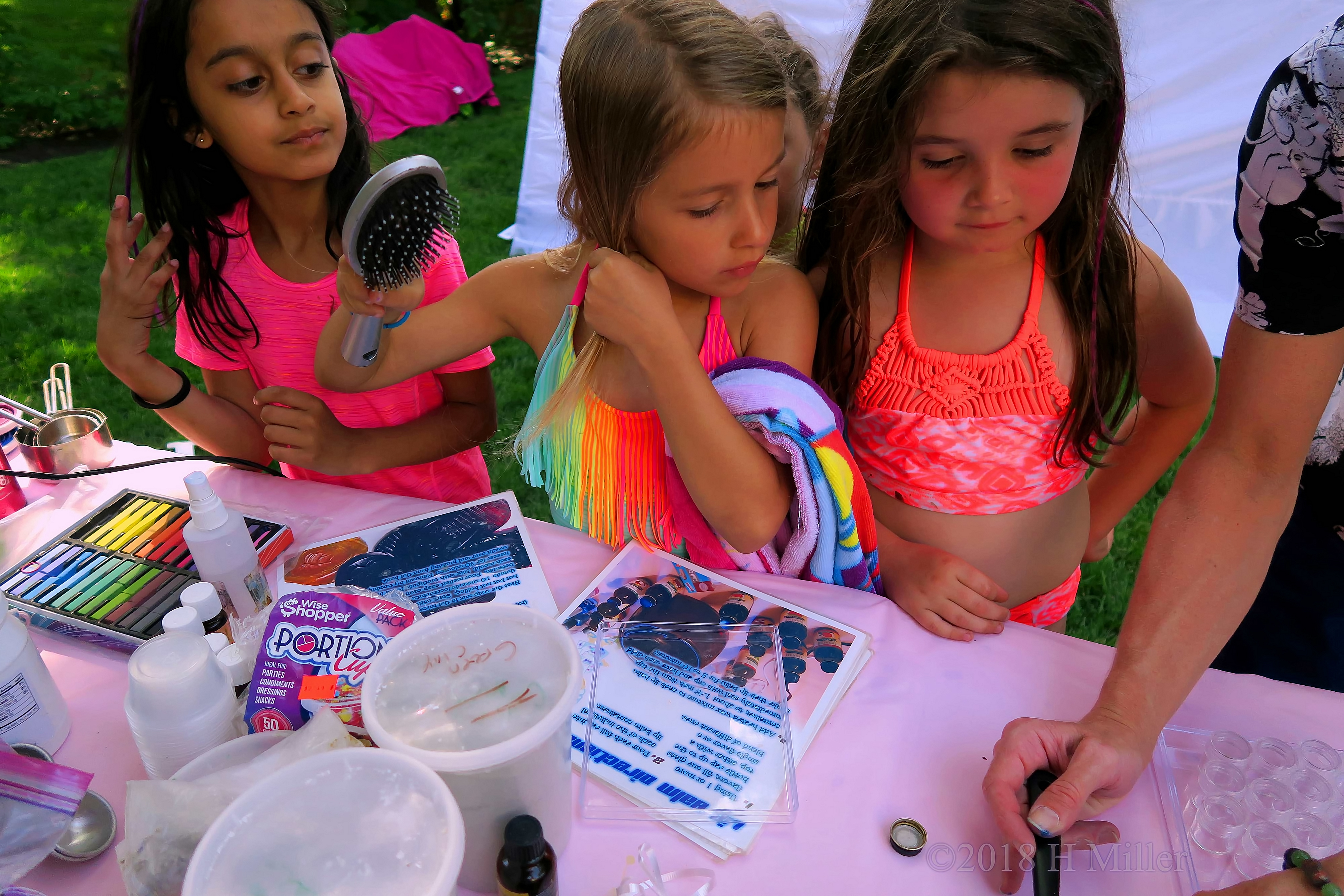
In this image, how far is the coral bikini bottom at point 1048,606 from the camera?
111 centimetres

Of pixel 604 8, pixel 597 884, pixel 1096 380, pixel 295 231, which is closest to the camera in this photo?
pixel 597 884

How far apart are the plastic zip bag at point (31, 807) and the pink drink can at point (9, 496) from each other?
0.53m

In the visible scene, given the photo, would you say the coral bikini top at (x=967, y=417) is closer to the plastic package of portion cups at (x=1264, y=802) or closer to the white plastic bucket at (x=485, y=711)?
the plastic package of portion cups at (x=1264, y=802)

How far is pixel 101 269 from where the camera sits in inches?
122

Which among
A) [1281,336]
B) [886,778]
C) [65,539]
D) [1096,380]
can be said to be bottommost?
[65,539]

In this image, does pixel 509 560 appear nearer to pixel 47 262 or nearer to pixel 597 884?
pixel 597 884

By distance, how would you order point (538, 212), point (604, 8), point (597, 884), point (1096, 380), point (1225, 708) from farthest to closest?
point (538, 212)
point (1096, 380)
point (604, 8)
point (1225, 708)
point (597, 884)

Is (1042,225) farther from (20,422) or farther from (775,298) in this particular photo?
(20,422)

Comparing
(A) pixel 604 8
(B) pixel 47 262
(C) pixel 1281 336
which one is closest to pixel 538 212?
(B) pixel 47 262

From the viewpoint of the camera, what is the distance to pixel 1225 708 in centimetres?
73

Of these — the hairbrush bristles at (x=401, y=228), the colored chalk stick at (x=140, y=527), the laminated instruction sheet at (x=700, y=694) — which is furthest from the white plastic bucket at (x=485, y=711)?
the colored chalk stick at (x=140, y=527)

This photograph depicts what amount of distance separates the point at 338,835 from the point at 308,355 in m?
0.98

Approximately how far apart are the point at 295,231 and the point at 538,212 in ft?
6.38

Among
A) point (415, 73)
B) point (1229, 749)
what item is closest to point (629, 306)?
point (1229, 749)
